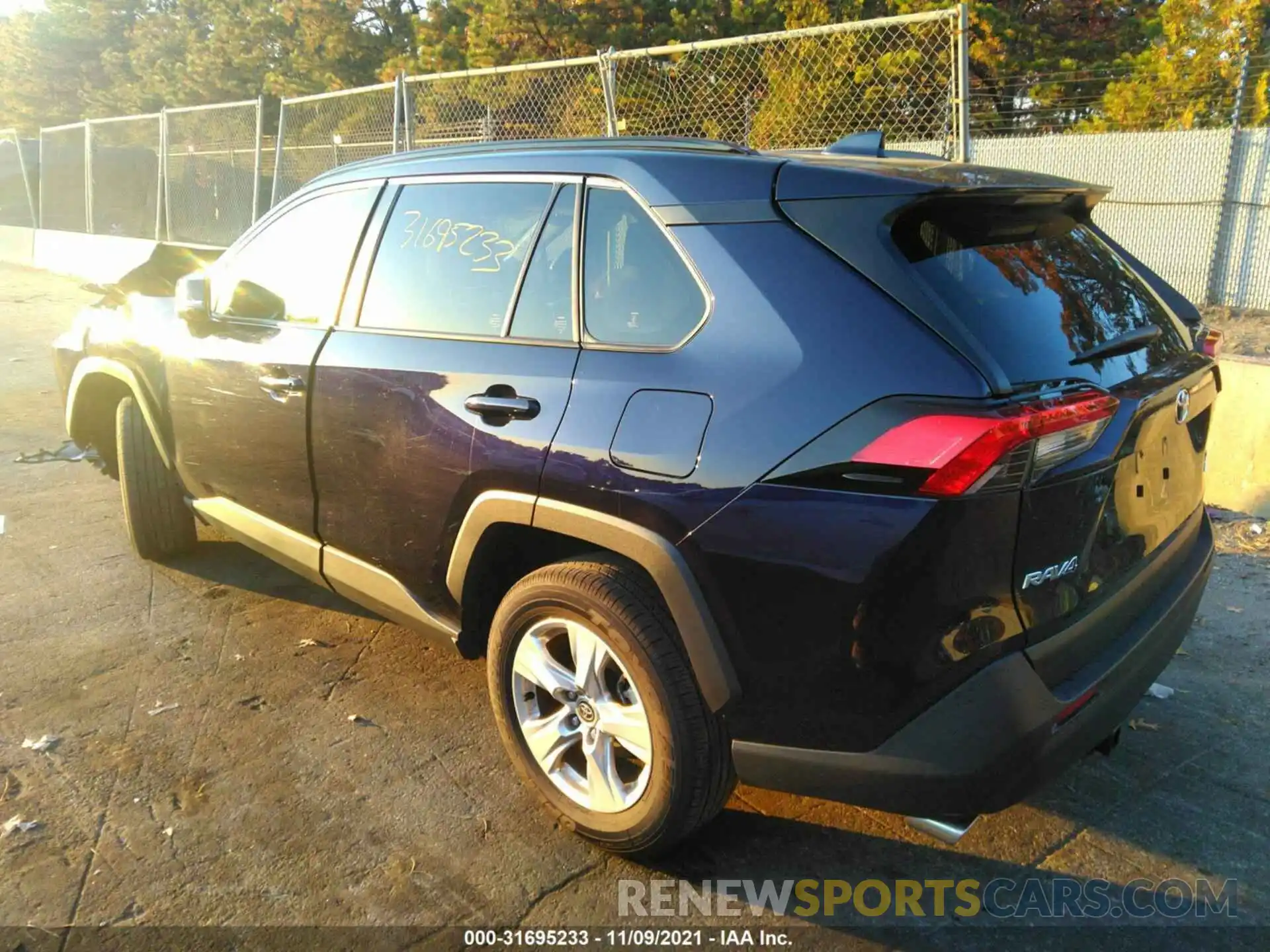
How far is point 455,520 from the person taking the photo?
2.81 metres

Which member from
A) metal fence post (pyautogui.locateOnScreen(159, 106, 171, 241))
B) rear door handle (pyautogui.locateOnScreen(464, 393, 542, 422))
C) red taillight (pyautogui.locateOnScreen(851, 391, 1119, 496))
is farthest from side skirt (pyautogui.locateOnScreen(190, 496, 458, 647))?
metal fence post (pyautogui.locateOnScreen(159, 106, 171, 241))

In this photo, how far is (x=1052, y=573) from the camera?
2.06m

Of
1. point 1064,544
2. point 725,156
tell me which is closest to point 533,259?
point 725,156

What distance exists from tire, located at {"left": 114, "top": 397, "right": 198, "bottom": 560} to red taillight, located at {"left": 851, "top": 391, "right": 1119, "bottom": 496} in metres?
3.45

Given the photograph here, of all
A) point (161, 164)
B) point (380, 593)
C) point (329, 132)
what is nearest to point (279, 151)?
point (329, 132)

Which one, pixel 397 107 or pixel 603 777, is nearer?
pixel 603 777

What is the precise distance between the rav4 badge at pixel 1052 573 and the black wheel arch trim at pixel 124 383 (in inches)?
140

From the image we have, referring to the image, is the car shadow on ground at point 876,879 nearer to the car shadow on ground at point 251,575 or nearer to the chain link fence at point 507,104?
the car shadow on ground at point 251,575

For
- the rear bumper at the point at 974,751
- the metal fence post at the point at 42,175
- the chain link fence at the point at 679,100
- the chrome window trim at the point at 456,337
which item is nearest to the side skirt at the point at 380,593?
the chrome window trim at the point at 456,337

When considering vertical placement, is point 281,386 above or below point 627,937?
above

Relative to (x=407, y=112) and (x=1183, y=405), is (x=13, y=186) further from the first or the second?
(x=1183, y=405)

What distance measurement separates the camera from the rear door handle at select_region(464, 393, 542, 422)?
2580 mm

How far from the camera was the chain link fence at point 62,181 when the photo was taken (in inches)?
759

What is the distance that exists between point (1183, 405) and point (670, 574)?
1.42 meters
